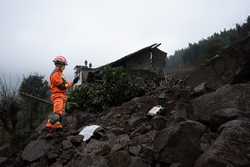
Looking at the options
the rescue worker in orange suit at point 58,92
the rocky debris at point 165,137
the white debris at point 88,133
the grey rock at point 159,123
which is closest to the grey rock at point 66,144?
the rocky debris at point 165,137

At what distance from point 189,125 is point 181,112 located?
4.46ft

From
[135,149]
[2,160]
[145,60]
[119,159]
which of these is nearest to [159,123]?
[135,149]

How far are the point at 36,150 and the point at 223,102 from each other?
4820 millimetres

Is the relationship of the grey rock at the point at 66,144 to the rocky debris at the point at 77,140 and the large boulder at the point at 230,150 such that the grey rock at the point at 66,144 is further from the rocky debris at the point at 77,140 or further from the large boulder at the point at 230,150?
the large boulder at the point at 230,150

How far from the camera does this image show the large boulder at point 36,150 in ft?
18.0

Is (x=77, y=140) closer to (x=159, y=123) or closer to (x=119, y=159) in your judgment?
(x=119, y=159)

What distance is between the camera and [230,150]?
289 cm

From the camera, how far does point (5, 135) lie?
11.0m

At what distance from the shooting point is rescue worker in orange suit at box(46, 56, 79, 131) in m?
6.04

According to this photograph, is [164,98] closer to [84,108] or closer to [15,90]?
[84,108]

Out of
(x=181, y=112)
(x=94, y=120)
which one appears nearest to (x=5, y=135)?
(x=94, y=120)

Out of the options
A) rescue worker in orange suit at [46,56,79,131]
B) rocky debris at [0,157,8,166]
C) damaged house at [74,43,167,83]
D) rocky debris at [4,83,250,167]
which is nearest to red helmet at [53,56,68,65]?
rescue worker in orange suit at [46,56,79,131]

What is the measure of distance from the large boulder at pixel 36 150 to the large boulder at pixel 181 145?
131 inches

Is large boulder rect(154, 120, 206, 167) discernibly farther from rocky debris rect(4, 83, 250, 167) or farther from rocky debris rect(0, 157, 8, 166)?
rocky debris rect(0, 157, 8, 166)
